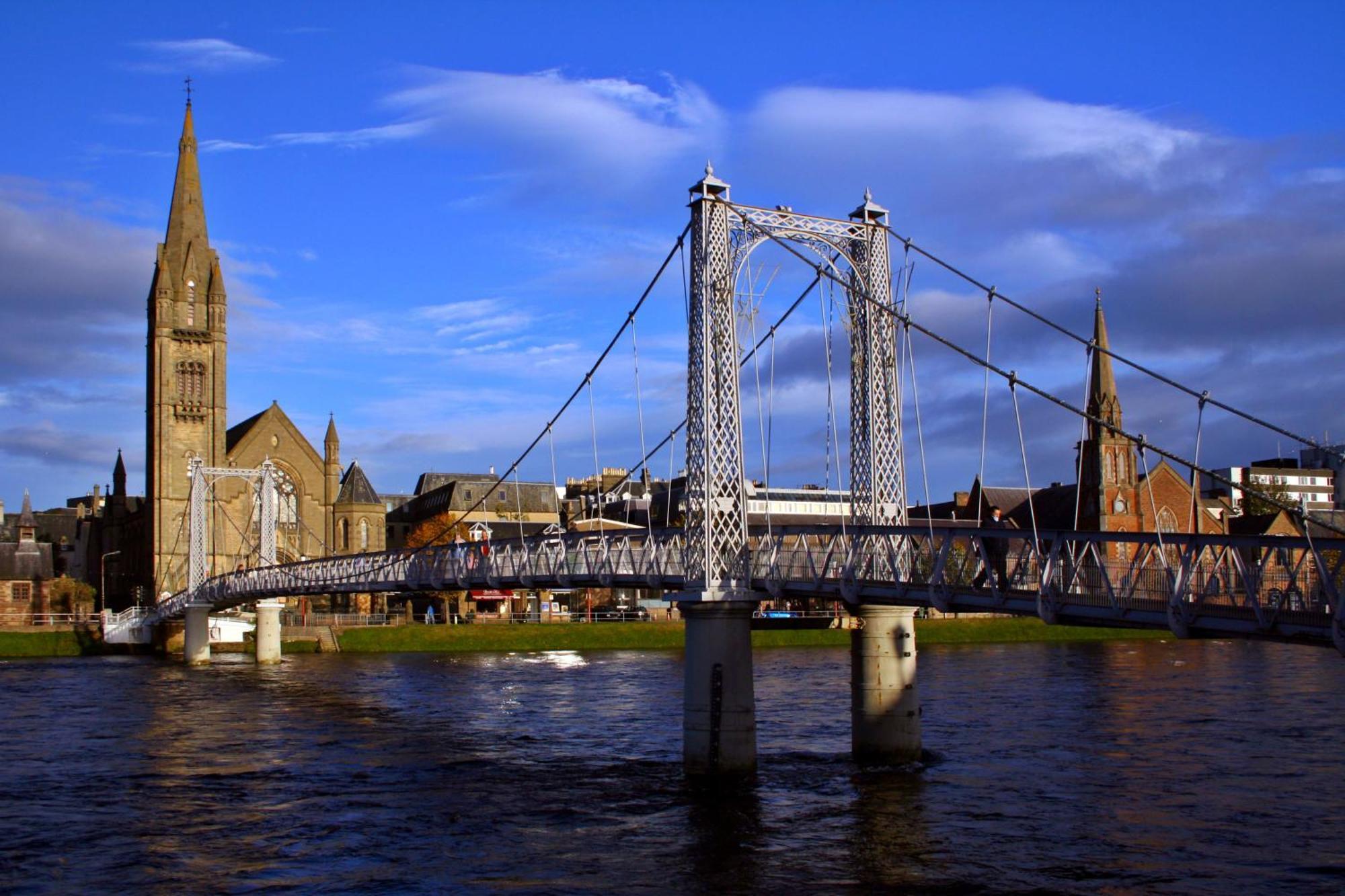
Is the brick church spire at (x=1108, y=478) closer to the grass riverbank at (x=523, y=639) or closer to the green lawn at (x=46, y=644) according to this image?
the grass riverbank at (x=523, y=639)

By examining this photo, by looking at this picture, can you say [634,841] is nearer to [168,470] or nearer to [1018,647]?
[1018,647]

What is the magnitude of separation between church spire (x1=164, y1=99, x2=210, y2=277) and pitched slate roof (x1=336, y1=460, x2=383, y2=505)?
19293 mm

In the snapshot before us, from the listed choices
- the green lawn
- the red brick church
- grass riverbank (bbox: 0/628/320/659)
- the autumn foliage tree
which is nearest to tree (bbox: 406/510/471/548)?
the autumn foliage tree

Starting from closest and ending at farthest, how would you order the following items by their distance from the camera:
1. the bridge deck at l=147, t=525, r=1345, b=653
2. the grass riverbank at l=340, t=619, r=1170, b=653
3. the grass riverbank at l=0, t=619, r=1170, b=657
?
the bridge deck at l=147, t=525, r=1345, b=653
the grass riverbank at l=0, t=619, r=1170, b=657
the grass riverbank at l=340, t=619, r=1170, b=653

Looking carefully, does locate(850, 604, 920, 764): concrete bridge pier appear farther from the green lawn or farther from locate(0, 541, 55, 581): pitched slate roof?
locate(0, 541, 55, 581): pitched slate roof

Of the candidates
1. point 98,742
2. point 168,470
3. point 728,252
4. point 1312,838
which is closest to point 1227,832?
point 1312,838

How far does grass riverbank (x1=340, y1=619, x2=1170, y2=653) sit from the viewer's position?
8325 centimetres

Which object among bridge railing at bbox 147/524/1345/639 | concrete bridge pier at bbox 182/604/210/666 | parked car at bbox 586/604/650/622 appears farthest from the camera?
parked car at bbox 586/604/650/622

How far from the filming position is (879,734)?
1257 inches

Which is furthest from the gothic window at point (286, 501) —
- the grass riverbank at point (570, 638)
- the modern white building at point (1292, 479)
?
the modern white building at point (1292, 479)

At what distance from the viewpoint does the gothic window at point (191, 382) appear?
112 meters

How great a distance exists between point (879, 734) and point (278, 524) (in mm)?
88700

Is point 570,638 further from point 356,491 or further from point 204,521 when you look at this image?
point 356,491

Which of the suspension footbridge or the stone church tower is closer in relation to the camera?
the suspension footbridge
